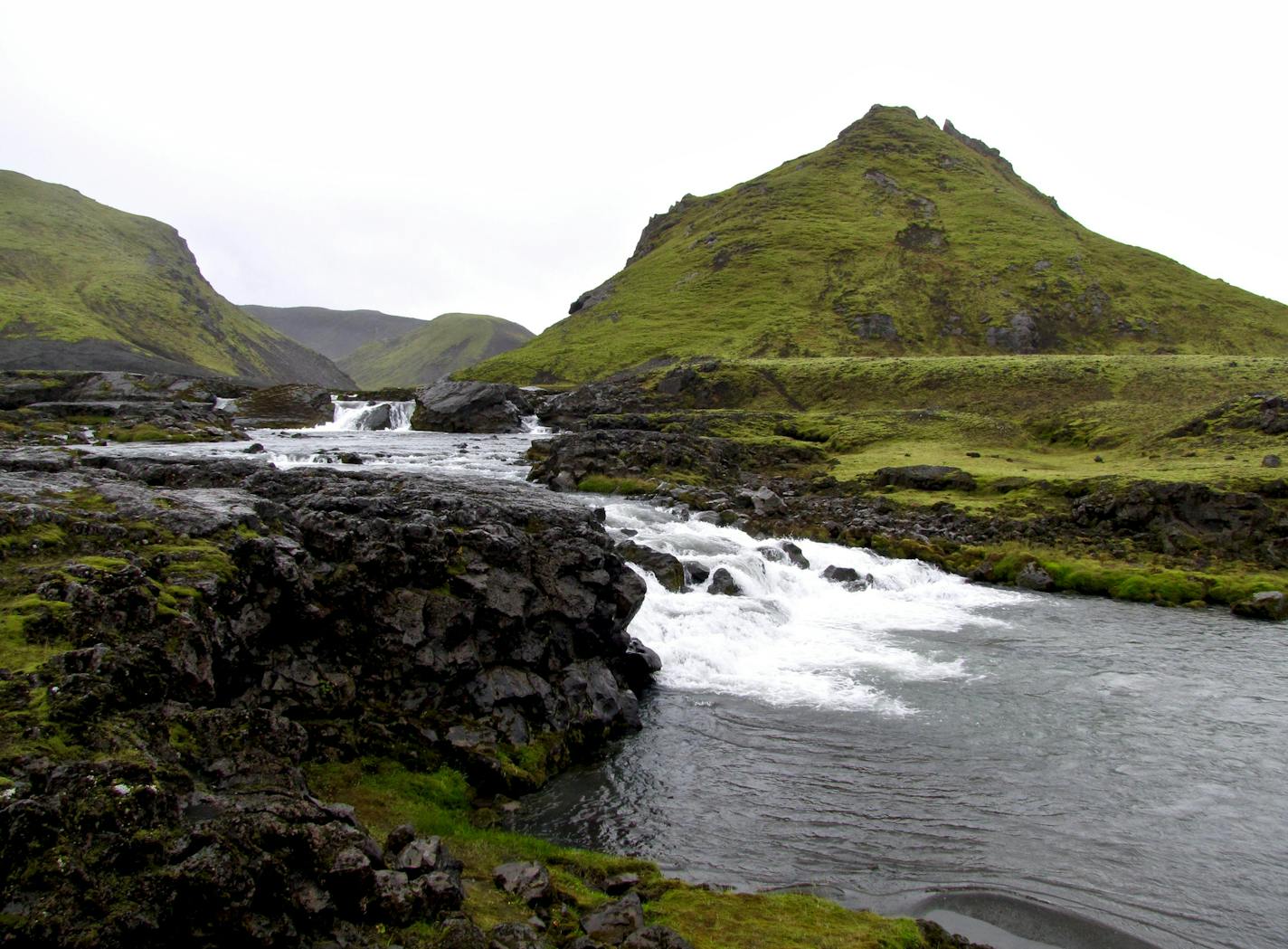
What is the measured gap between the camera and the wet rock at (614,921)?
38.1ft

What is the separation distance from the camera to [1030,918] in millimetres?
13625

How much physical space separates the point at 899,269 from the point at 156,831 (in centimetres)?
18526

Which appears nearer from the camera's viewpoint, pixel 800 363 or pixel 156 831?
pixel 156 831

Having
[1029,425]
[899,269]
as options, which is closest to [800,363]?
[1029,425]

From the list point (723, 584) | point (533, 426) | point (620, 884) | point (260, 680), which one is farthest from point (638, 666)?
point (533, 426)

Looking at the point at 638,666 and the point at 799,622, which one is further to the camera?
the point at 799,622

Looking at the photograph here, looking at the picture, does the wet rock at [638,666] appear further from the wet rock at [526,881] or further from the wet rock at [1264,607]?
the wet rock at [1264,607]

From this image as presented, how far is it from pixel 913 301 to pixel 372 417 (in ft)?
387

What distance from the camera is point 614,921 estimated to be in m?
11.9

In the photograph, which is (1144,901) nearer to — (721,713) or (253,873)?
(721,713)

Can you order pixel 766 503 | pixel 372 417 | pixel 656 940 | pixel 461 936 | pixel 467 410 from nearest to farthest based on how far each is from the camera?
pixel 461 936 < pixel 656 940 < pixel 766 503 < pixel 467 410 < pixel 372 417

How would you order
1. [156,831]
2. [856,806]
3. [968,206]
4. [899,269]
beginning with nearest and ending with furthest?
[156,831] < [856,806] < [899,269] < [968,206]

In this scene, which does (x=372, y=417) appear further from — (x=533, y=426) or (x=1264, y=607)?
(x=1264, y=607)

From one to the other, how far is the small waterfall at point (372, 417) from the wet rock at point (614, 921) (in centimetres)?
10209
